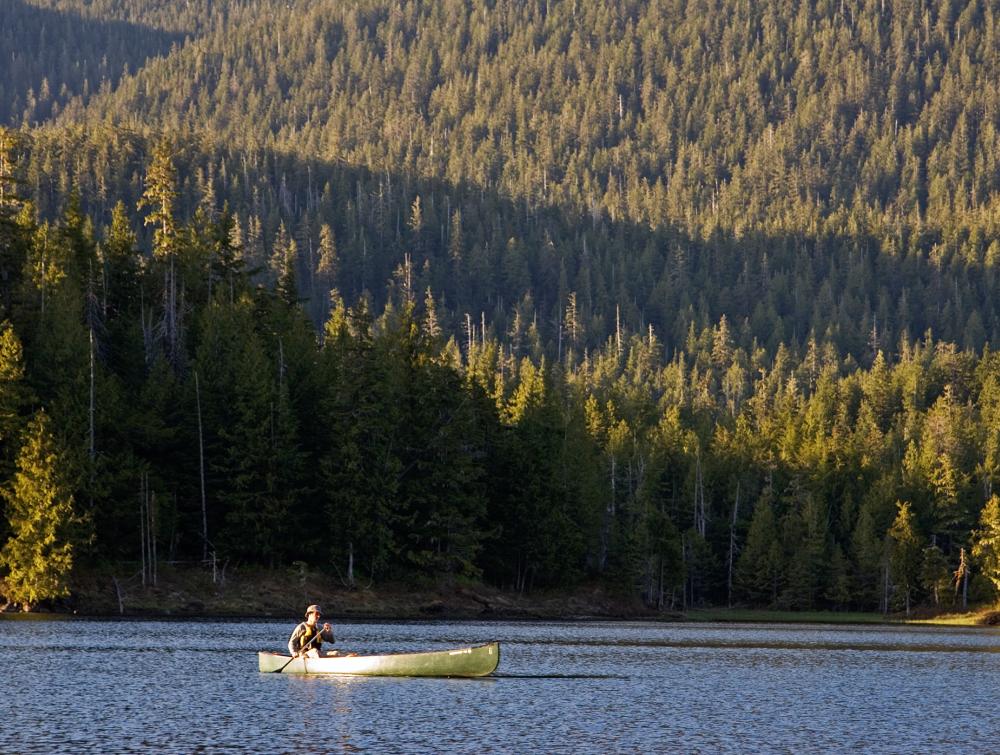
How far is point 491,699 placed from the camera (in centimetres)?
6288

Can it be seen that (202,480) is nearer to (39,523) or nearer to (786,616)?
(39,523)

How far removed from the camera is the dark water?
51.0 meters

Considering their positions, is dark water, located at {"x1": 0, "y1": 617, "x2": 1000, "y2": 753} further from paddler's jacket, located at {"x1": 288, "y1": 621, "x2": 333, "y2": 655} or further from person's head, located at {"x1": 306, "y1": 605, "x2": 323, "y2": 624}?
person's head, located at {"x1": 306, "y1": 605, "x2": 323, "y2": 624}

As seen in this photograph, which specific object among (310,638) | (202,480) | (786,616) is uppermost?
(202,480)

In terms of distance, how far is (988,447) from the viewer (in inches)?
7869

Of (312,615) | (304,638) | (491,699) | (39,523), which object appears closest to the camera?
(491,699)

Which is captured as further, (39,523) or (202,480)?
(202,480)

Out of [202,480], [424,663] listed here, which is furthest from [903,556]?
[424,663]

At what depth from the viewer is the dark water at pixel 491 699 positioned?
2009 inches

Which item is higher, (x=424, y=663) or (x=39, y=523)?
(x=39, y=523)

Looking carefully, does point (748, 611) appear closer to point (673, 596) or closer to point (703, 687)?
point (673, 596)

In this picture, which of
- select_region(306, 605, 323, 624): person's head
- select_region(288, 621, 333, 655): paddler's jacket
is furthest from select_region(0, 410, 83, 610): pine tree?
select_region(288, 621, 333, 655): paddler's jacket

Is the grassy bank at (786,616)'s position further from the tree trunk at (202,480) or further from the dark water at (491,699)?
the dark water at (491,699)

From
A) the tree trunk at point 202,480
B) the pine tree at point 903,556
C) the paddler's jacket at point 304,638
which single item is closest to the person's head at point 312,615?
the paddler's jacket at point 304,638
